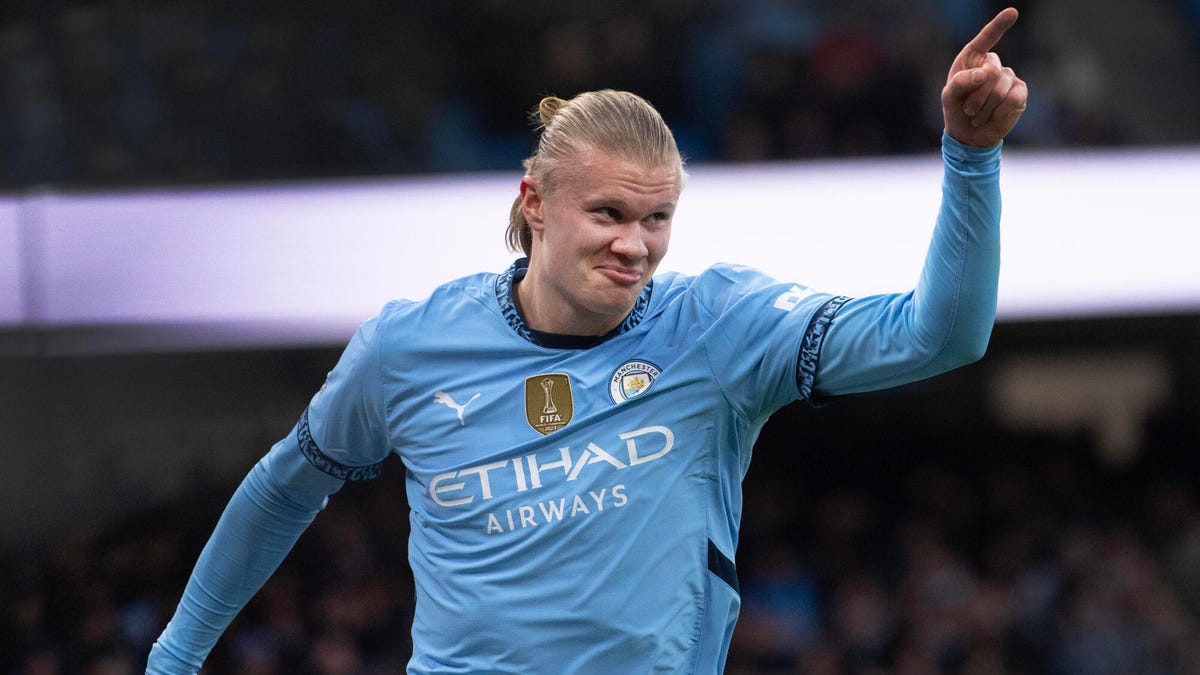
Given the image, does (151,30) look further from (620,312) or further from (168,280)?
(620,312)

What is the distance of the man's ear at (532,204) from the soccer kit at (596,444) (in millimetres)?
138

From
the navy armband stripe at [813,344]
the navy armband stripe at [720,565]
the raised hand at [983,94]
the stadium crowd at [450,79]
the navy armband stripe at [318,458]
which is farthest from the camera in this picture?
the stadium crowd at [450,79]

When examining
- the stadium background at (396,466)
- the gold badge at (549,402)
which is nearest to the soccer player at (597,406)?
the gold badge at (549,402)

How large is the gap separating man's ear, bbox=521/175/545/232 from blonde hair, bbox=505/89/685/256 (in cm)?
2

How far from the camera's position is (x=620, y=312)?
2.09 m

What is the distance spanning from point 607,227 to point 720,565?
20.1 inches

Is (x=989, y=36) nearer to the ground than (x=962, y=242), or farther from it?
farther from it

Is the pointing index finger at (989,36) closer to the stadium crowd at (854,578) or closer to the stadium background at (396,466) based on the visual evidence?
the stadium background at (396,466)

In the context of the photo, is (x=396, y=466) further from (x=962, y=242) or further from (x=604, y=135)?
(x=962, y=242)

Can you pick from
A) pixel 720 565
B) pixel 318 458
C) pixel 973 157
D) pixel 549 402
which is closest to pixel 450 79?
pixel 318 458

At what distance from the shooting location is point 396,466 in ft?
22.5

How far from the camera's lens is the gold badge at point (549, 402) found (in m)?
2.10

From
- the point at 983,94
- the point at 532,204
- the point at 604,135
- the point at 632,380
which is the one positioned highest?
the point at 983,94

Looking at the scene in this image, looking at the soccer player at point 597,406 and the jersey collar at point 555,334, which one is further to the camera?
the jersey collar at point 555,334
